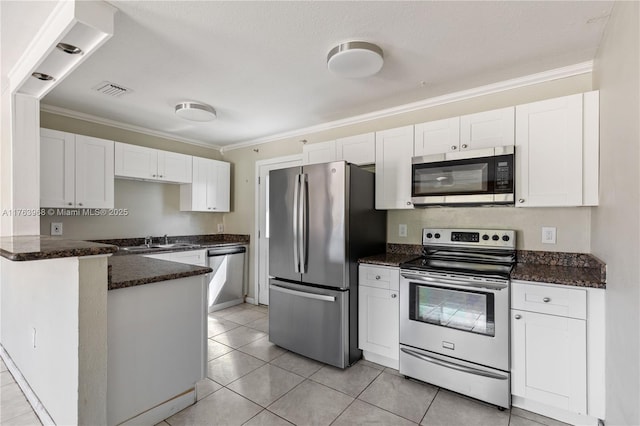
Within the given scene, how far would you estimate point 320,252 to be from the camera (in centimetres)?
272

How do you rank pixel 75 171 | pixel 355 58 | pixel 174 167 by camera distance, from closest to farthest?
pixel 355 58 → pixel 75 171 → pixel 174 167

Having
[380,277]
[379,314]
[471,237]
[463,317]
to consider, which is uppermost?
[471,237]

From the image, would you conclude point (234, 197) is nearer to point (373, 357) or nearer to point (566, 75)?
point (373, 357)

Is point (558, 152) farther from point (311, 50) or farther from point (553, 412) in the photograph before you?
point (311, 50)

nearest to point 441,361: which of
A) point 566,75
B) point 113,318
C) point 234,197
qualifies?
point 113,318

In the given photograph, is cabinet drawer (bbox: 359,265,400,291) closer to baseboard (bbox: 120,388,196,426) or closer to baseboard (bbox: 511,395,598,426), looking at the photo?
baseboard (bbox: 511,395,598,426)

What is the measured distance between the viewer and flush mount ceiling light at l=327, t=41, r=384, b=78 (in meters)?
2.04

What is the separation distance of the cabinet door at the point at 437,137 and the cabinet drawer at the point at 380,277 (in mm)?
1090

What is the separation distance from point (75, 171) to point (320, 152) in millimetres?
2612

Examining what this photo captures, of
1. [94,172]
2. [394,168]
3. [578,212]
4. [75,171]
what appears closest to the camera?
[578,212]

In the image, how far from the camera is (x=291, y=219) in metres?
2.91

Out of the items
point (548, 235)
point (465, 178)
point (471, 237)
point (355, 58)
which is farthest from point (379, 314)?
point (355, 58)

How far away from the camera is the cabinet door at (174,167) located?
13.1 feet

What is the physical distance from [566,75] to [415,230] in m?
1.73
